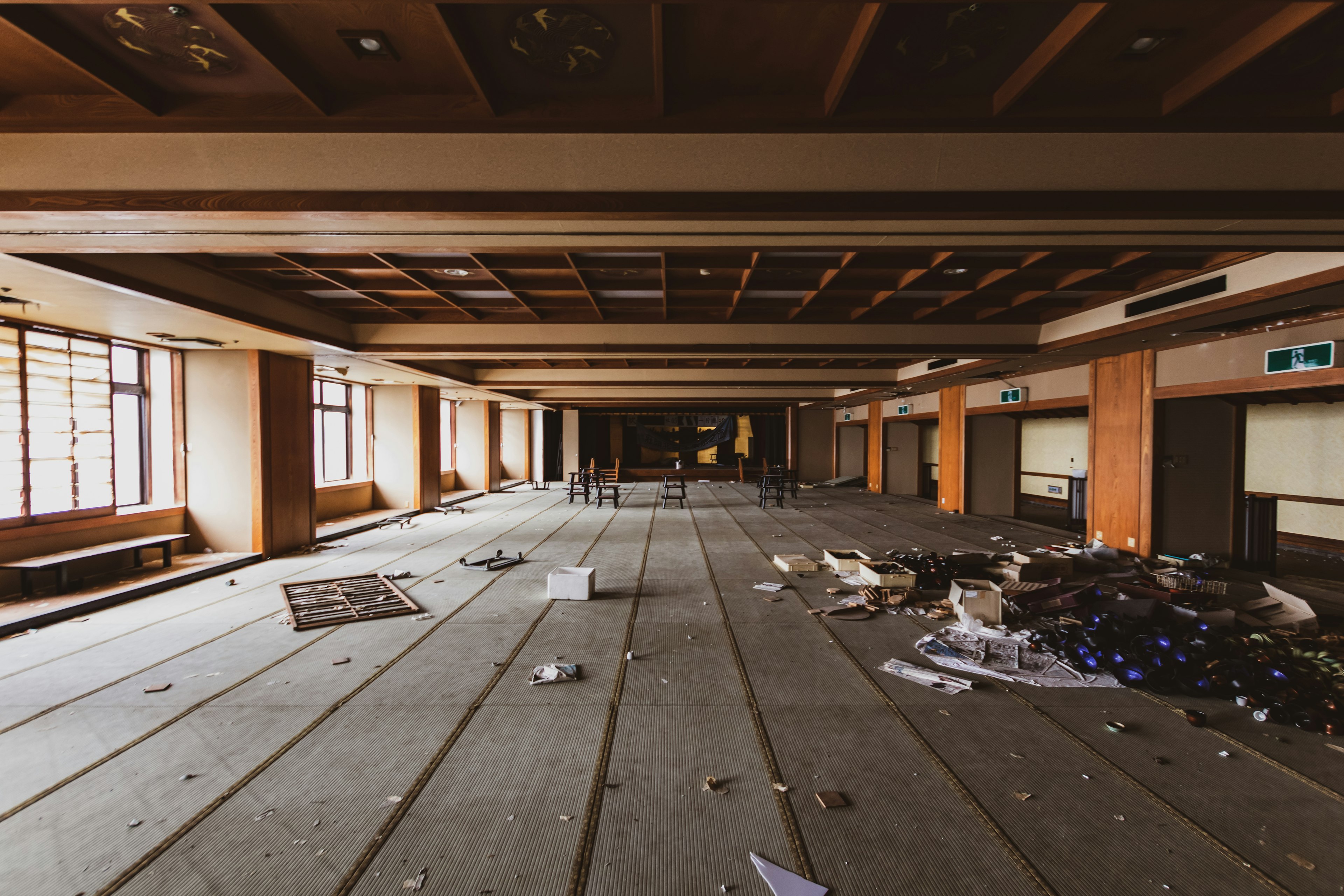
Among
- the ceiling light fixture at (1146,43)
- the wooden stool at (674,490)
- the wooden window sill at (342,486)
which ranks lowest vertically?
the wooden stool at (674,490)

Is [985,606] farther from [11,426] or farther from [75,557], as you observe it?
[11,426]

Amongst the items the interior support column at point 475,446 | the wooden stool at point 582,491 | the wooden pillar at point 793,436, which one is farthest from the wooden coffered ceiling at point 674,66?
the wooden pillar at point 793,436

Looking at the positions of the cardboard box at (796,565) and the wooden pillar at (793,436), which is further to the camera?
the wooden pillar at (793,436)

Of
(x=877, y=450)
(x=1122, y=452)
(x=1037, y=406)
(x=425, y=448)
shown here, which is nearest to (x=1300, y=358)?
(x=1122, y=452)

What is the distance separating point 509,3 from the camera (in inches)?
86.2

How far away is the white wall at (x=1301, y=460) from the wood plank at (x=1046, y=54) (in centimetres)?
948

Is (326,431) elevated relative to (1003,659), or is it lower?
elevated

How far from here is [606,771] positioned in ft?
7.95

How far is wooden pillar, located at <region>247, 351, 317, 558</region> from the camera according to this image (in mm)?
6746

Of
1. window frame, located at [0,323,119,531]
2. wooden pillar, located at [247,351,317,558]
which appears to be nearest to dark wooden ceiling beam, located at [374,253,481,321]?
wooden pillar, located at [247,351,317,558]

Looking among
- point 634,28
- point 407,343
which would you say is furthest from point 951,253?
point 407,343

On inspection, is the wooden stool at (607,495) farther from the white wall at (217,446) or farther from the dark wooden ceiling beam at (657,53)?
the dark wooden ceiling beam at (657,53)

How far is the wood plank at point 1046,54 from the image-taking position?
2.13 m

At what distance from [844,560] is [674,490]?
10.3 m
